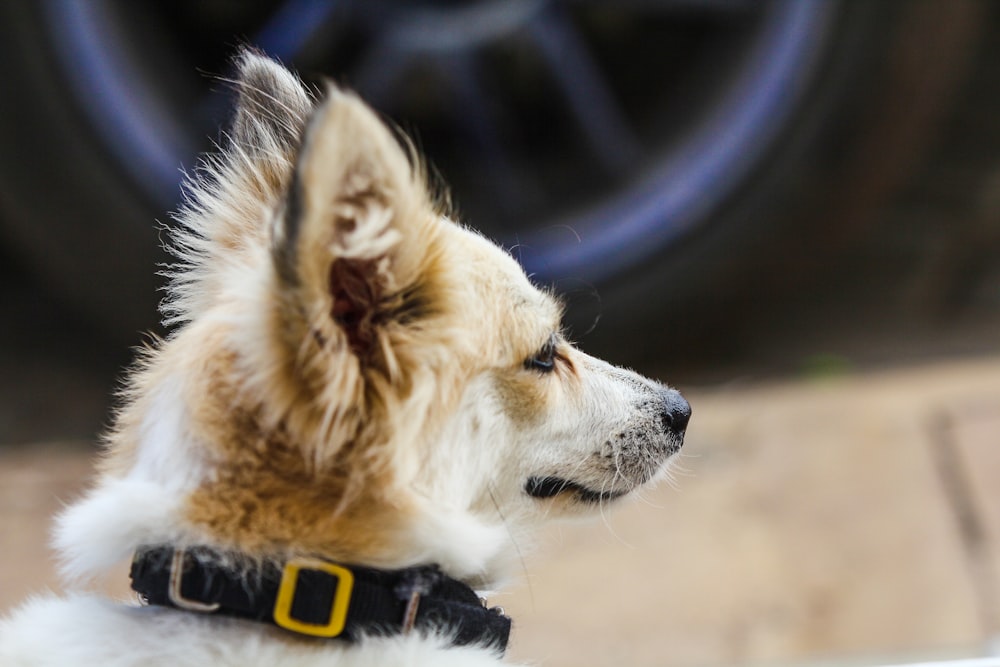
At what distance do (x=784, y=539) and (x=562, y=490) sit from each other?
1.28 metres

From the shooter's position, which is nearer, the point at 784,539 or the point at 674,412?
the point at 674,412

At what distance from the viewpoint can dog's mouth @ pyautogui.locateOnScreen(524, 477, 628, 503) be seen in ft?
5.36

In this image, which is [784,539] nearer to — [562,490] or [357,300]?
[562,490]

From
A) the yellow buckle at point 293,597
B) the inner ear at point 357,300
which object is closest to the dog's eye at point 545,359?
the inner ear at point 357,300

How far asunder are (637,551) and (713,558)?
186 mm

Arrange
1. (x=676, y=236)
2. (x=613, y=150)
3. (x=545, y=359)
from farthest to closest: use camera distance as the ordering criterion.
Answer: (x=613, y=150) < (x=676, y=236) < (x=545, y=359)

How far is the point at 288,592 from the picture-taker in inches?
50.3

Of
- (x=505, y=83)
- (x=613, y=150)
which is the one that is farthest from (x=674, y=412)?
(x=505, y=83)

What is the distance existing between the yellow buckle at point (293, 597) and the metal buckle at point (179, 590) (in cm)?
8

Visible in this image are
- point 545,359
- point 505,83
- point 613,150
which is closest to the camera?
point 545,359

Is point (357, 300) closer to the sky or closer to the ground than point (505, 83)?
closer to the ground

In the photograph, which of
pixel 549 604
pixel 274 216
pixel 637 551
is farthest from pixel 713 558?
pixel 274 216

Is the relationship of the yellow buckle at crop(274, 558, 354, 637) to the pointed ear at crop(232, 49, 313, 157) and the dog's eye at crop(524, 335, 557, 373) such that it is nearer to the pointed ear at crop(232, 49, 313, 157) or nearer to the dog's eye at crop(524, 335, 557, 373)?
the dog's eye at crop(524, 335, 557, 373)

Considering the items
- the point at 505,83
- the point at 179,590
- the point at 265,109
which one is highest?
the point at 505,83
